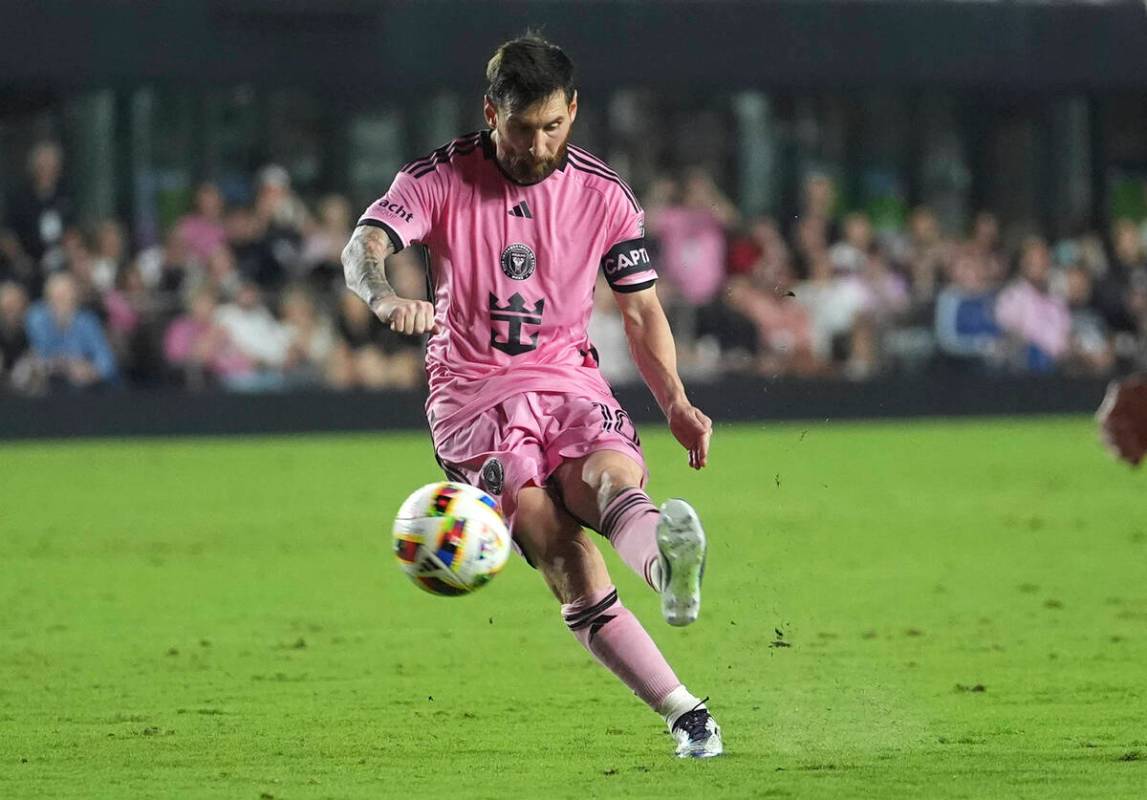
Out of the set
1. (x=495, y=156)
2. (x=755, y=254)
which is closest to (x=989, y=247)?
(x=755, y=254)

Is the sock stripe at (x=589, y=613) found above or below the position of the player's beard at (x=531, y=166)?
below

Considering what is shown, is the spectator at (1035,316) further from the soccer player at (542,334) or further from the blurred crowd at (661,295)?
the soccer player at (542,334)

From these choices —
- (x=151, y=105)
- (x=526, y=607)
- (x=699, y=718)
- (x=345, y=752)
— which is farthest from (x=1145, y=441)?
(x=151, y=105)

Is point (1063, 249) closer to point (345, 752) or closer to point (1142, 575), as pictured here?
point (1142, 575)

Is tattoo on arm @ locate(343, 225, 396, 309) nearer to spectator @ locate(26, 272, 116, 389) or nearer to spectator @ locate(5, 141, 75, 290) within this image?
spectator @ locate(26, 272, 116, 389)

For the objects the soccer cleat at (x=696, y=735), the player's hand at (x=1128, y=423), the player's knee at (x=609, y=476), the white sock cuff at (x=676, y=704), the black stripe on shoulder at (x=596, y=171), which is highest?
the black stripe on shoulder at (x=596, y=171)

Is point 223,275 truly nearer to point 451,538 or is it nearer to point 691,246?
point 691,246

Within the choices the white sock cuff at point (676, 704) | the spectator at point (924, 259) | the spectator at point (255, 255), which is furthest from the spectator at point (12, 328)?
the white sock cuff at point (676, 704)

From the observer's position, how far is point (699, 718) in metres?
6.29

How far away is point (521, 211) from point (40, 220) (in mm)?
13512

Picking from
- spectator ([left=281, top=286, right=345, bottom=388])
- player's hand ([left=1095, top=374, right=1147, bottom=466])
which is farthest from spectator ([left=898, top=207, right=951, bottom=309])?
player's hand ([left=1095, top=374, right=1147, bottom=466])

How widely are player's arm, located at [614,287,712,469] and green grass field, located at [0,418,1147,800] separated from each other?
1001 millimetres

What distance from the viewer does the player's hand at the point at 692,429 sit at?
20.6 feet

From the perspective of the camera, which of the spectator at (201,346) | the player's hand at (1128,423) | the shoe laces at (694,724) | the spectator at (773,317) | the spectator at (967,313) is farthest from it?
the spectator at (967,313)
